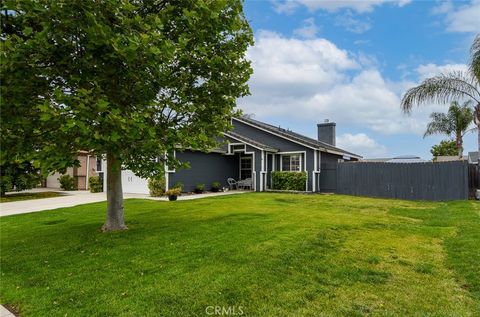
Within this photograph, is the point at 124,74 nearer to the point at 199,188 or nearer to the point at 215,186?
the point at 199,188

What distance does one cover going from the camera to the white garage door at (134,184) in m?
18.8

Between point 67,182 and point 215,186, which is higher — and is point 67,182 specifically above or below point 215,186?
above

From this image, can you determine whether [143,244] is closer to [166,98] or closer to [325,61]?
[166,98]

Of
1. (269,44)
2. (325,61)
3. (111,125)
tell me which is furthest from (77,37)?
(325,61)

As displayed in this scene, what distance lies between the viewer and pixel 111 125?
4.87m

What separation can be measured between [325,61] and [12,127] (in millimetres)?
12717

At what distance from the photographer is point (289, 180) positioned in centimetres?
1952

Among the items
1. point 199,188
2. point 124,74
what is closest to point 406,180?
point 199,188

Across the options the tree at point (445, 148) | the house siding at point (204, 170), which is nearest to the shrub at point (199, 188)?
the house siding at point (204, 170)

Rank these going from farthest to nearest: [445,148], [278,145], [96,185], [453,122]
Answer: [445,148] < [453,122] < [278,145] < [96,185]

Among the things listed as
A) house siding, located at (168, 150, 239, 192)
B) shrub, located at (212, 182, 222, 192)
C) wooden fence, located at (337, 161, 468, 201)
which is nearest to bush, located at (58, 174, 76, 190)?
house siding, located at (168, 150, 239, 192)

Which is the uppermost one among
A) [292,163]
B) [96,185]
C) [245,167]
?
[292,163]

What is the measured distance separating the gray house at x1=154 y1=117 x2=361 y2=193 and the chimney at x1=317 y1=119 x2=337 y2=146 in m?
3.43

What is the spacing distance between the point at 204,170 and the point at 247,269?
15.1 meters
